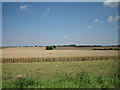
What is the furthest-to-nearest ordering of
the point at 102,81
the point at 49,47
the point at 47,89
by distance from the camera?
the point at 49,47
the point at 102,81
the point at 47,89

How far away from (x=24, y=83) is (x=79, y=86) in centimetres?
257

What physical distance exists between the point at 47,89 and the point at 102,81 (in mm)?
2884

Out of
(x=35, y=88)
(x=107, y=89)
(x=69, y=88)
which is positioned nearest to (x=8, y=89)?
(x=35, y=88)

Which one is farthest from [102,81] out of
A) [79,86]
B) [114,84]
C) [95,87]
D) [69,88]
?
[69,88]

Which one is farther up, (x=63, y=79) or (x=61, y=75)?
(x=63, y=79)

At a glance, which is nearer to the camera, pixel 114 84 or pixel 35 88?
pixel 35 88

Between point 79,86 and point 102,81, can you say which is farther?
point 102,81

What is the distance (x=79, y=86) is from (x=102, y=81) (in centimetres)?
148

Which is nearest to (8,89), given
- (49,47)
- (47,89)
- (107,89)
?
(47,89)

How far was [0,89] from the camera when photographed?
5438mm

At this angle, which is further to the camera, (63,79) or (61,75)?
(61,75)

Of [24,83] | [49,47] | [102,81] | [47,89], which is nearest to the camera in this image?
[47,89]

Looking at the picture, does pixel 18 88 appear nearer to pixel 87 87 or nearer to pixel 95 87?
pixel 87 87

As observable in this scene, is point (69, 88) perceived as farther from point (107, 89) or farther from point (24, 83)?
point (24, 83)
